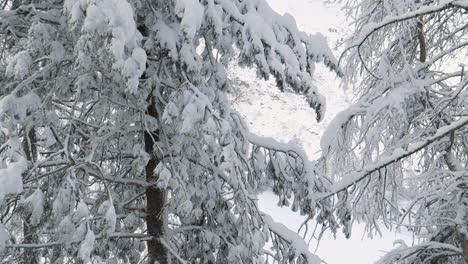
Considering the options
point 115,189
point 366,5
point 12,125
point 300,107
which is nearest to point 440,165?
point 366,5

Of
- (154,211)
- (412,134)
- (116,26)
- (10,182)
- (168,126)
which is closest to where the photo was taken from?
(116,26)

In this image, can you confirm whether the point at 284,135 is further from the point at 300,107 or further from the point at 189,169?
the point at 189,169

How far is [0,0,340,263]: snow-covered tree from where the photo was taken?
277cm

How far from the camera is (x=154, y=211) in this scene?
4023 millimetres

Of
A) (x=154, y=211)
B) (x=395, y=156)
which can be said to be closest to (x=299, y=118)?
(x=154, y=211)

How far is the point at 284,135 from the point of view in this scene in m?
23.3

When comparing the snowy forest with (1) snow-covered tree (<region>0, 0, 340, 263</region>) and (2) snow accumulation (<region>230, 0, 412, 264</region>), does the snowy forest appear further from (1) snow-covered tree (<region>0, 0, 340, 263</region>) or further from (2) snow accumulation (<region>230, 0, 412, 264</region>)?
(2) snow accumulation (<region>230, 0, 412, 264</region>)

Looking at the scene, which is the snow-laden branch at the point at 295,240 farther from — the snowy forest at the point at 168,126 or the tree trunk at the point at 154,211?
the tree trunk at the point at 154,211

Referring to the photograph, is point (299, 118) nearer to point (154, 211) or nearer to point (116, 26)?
point (154, 211)

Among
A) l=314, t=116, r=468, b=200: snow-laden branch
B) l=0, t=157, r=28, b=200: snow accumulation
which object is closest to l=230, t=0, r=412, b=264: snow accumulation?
l=314, t=116, r=468, b=200: snow-laden branch

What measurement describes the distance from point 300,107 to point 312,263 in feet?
71.9

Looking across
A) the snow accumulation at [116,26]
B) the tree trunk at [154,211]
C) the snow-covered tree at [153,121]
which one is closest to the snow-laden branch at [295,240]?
the snow-covered tree at [153,121]

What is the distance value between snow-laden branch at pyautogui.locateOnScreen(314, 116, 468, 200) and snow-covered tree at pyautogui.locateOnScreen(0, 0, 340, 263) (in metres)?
0.37

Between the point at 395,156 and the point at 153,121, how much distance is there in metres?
1.87
